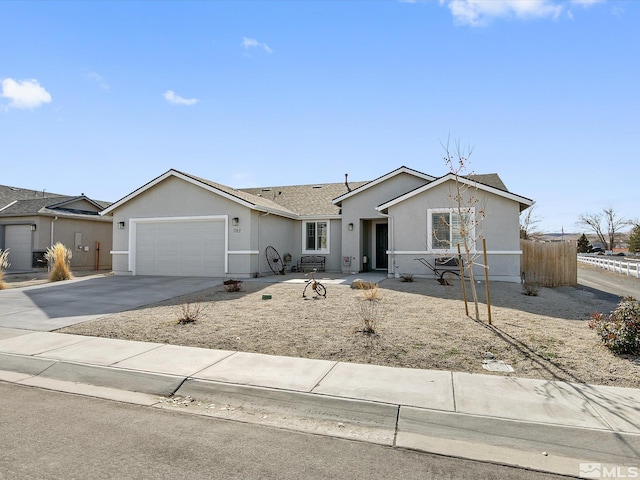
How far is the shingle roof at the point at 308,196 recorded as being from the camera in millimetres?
21256

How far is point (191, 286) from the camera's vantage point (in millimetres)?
14320

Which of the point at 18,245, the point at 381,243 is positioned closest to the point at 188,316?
the point at 381,243

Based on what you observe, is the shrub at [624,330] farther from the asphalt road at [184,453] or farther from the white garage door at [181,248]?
the white garage door at [181,248]

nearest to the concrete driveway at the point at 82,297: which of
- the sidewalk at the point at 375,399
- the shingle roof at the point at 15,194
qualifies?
the sidewalk at the point at 375,399

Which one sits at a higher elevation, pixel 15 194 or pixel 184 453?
pixel 15 194

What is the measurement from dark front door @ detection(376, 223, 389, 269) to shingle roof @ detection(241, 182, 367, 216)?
7.86ft

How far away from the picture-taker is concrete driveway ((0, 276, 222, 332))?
9336mm

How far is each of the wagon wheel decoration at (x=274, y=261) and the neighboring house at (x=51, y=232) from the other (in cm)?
1308

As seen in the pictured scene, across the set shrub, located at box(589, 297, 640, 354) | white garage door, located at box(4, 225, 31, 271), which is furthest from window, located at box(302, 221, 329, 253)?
white garage door, located at box(4, 225, 31, 271)

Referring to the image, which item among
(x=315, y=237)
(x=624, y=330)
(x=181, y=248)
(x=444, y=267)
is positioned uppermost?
(x=315, y=237)

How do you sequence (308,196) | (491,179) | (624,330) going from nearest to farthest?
(624,330) → (491,179) → (308,196)

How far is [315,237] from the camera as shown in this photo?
2103cm

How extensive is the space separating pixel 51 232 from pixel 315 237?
15.1m

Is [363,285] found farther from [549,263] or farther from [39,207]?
[39,207]
